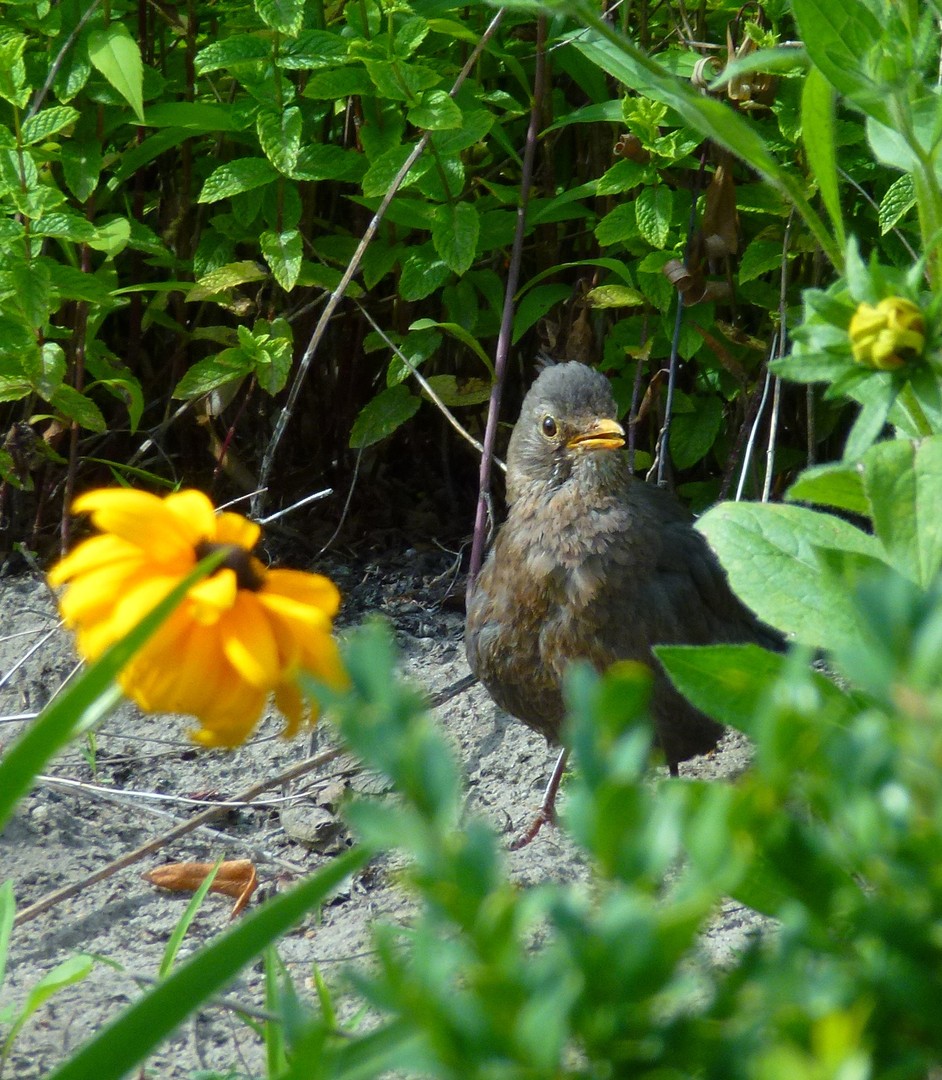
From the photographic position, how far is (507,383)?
431 centimetres

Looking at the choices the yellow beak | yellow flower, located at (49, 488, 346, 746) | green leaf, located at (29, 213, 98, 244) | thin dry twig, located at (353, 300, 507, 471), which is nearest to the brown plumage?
the yellow beak

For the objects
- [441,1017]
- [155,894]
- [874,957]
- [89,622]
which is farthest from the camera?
[155,894]

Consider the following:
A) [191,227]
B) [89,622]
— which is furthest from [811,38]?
[191,227]

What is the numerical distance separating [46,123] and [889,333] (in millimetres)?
2257

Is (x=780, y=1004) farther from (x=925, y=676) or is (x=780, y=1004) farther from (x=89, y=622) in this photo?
(x=89, y=622)

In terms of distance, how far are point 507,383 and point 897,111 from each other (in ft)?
9.12

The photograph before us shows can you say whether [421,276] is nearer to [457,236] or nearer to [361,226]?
[457,236]

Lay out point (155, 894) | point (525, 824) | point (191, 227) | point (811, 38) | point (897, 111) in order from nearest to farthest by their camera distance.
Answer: point (897, 111), point (811, 38), point (155, 894), point (525, 824), point (191, 227)

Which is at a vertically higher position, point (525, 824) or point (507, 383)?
point (507, 383)

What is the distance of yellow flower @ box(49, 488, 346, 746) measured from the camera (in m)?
1.10

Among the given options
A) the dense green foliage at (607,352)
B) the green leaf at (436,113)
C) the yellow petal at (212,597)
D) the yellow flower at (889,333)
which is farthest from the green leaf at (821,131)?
the green leaf at (436,113)

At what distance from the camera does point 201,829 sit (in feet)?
10.2

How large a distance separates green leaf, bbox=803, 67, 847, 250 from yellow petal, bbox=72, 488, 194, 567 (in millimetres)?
1008

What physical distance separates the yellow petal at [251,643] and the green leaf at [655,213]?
2449 millimetres
